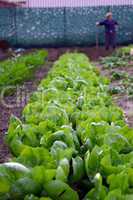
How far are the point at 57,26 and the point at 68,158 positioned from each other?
18612 millimetres

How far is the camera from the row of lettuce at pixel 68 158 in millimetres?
2945

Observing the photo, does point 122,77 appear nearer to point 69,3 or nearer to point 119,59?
point 119,59

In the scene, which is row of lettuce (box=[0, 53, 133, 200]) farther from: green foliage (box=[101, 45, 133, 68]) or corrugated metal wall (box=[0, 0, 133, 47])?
corrugated metal wall (box=[0, 0, 133, 47])

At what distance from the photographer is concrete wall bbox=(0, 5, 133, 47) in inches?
Result: 845

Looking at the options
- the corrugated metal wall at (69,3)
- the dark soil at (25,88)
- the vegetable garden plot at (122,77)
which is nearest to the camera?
the dark soil at (25,88)

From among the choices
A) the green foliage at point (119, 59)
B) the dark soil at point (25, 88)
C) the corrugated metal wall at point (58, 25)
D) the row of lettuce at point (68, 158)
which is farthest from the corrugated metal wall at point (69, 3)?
the row of lettuce at point (68, 158)

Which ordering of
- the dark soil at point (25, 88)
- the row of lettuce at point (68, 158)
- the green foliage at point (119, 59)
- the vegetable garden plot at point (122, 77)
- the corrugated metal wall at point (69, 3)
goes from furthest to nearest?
the corrugated metal wall at point (69, 3), the green foliage at point (119, 59), the vegetable garden plot at point (122, 77), the dark soil at point (25, 88), the row of lettuce at point (68, 158)

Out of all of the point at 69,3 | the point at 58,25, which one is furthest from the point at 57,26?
the point at 69,3

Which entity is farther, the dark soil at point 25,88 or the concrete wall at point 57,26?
the concrete wall at point 57,26

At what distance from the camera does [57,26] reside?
71.1ft

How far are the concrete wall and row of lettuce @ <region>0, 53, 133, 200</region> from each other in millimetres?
16813

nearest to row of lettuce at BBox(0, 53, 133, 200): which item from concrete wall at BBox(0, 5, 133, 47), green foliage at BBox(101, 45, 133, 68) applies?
green foliage at BBox(101, 45, 133, 68)

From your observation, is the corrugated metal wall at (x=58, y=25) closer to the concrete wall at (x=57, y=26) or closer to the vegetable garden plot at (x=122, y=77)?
the concrete wall at (x=57, y=26)

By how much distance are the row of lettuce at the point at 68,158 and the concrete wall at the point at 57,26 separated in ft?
55.2
